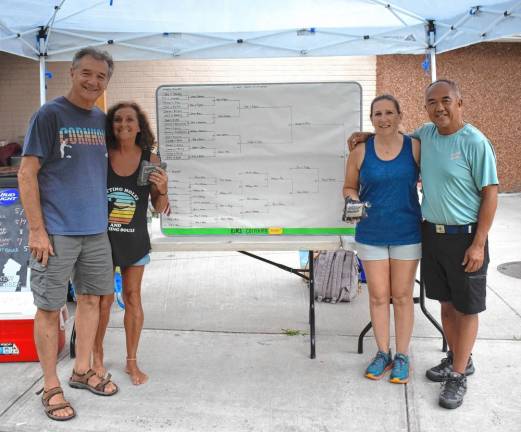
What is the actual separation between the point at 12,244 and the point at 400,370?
290 cm

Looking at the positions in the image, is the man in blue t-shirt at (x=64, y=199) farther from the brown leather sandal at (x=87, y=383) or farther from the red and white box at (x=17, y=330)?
the red and white box at (x=17, y=330)

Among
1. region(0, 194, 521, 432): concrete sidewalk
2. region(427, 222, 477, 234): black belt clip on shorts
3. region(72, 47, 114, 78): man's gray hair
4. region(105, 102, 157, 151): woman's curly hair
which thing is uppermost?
region(72, 47, 114, 78): man's gray hair

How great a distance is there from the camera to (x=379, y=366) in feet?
11.3

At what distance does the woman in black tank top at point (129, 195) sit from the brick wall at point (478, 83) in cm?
894

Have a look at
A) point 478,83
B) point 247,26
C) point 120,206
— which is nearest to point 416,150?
point 120,206

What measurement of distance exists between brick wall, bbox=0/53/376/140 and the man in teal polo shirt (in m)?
8.23

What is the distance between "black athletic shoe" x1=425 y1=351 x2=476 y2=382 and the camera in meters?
3.39

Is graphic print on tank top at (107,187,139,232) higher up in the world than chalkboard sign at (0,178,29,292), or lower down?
higher up

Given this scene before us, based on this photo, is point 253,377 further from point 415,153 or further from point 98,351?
point 415,153

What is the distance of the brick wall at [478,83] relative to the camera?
37.4 feet

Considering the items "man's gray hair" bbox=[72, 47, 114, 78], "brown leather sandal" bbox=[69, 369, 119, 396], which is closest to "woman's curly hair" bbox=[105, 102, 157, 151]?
"man's gray hair" bbox=[72, 47, 114, 78]

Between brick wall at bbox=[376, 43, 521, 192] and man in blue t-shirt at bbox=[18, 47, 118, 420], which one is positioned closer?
man in blue t-shirt at bbox=[18, 47, 118, 420]

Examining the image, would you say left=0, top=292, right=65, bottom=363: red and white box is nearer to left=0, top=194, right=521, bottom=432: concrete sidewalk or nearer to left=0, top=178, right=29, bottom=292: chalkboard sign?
left=0, top=194, right=521, bottom=432: concrete sidewalk

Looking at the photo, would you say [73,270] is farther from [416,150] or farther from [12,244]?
[416,150]
